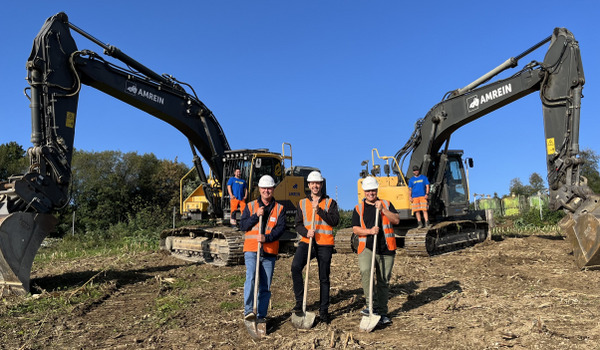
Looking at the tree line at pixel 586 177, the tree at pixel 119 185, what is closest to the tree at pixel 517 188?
the tree line at pixel 586 177

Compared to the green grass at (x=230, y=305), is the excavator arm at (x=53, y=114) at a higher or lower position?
higher

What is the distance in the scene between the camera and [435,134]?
12.6 m

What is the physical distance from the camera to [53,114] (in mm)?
8727

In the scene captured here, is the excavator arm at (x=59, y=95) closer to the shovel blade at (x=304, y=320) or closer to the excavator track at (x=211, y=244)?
the excavator track at (x=211, y=244)

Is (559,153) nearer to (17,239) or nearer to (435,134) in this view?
(435,134)

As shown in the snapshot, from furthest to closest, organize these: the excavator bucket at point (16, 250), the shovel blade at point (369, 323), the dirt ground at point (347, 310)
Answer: the excavator bucket at point (16, 250)
the shovel blade at point (369, 323)
the dirt ground at point (347, 310)

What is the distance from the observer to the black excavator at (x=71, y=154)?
25.5 ft

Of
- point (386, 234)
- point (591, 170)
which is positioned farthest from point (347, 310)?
point (591, 170)

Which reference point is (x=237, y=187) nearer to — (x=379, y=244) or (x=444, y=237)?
(x=444, y=237)

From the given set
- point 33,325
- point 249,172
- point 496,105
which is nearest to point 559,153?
point 496,105

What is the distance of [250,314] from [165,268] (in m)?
6.29

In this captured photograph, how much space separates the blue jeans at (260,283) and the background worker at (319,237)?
1.19 feet

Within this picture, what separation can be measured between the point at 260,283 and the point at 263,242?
529 mm

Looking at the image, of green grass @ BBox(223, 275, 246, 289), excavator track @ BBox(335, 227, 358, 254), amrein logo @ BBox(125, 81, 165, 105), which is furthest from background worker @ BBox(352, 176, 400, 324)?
amrein logo @ BBox(125, 81, 165, 105)
